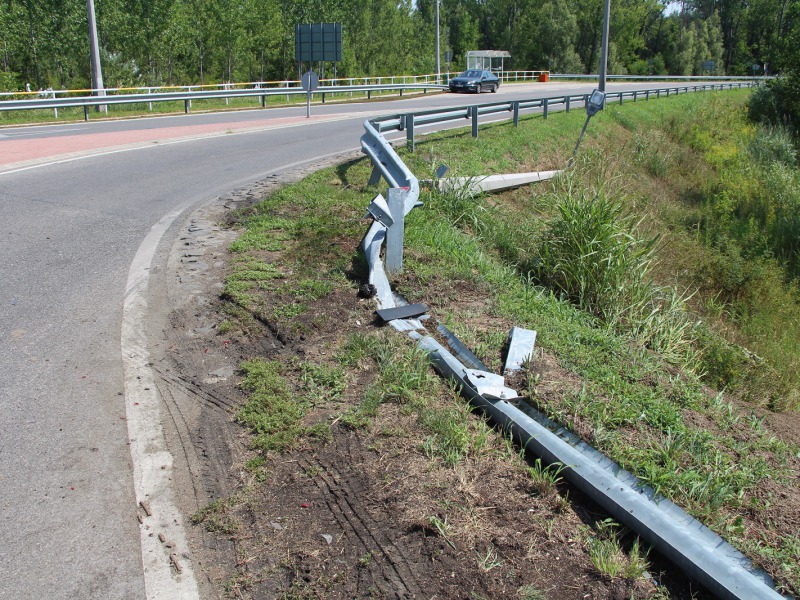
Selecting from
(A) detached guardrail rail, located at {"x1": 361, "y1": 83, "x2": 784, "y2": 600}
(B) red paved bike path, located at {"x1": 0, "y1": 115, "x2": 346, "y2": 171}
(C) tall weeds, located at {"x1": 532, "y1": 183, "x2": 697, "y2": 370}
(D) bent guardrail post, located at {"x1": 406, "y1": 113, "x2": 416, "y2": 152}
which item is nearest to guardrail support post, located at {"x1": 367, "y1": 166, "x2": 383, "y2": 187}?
(D) bent guardrail post, located at {"x1": 406, "y1": 113, "x2": 416, "y2": 152}

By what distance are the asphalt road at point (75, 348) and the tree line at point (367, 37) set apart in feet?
90.6

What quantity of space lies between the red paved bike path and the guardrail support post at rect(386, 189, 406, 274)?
8032mm

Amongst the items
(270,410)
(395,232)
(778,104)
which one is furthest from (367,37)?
(270,410)

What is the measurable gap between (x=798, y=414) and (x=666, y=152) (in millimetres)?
17711

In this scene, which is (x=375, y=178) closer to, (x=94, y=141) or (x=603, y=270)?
(x=603, y=270)

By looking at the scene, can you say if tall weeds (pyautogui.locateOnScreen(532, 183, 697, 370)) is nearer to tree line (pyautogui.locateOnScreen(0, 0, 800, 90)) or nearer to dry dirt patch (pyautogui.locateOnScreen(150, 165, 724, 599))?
dry dirt patch (pyautogui.locateOnScreen(150, 165, 724, 599))

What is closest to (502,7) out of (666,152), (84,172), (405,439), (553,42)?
(553,42)

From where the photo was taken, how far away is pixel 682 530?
10.6ft

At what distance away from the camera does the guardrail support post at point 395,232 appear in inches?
254

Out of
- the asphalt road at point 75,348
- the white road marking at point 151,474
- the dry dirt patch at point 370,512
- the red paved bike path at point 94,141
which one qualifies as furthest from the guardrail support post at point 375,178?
the red paved bike path at point 94,141

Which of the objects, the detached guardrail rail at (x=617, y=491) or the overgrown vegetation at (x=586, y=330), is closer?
the detached guardrail rail at (x=617, y=491)

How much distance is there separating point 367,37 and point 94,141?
2034 inches

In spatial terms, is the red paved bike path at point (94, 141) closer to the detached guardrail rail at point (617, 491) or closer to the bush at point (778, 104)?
the detached guardrail rail at point (617, 491)

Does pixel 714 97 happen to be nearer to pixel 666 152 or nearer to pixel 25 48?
pixel 666 152
